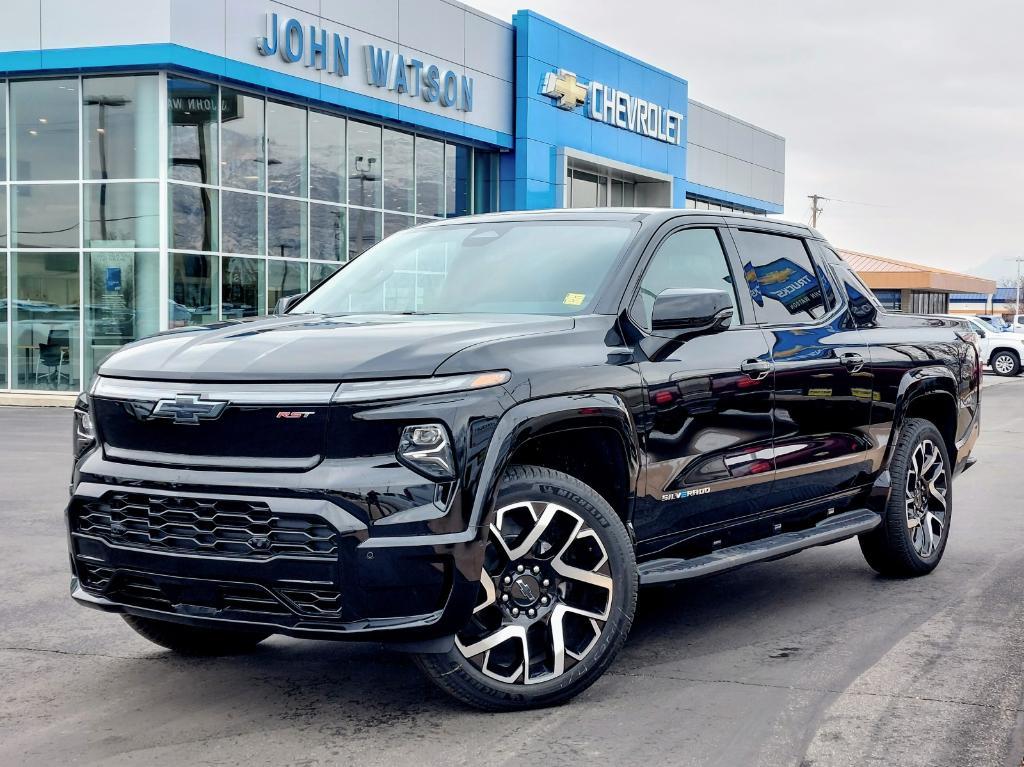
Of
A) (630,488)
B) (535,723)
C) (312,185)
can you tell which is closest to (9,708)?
(535,723)

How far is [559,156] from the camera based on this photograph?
111 ft

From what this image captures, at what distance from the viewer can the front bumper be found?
13.1ft

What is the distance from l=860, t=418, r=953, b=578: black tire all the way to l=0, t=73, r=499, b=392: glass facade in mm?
17538

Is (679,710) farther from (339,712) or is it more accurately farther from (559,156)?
(559,156)

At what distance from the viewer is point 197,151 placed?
76.4 feet

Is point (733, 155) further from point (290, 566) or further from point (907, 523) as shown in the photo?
point (290, 566)

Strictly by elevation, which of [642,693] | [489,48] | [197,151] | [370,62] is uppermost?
[489,48]

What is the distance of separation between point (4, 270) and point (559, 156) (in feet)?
49.7

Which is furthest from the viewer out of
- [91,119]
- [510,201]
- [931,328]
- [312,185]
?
[510,201]

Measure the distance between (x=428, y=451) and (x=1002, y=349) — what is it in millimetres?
36342

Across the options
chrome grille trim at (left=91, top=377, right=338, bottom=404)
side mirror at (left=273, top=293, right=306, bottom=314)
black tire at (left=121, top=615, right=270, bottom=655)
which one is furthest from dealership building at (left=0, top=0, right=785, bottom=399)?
chrome grille trim at (left=91, top=377, right=338, bottom=404)

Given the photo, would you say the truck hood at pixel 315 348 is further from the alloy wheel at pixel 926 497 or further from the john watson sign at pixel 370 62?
the john watson sign at pixel 370 62

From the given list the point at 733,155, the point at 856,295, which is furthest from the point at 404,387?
the point at 733,155

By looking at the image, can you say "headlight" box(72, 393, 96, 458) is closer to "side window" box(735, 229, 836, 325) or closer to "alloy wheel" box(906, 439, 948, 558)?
"side window" box(735, 229, 836, 325)
